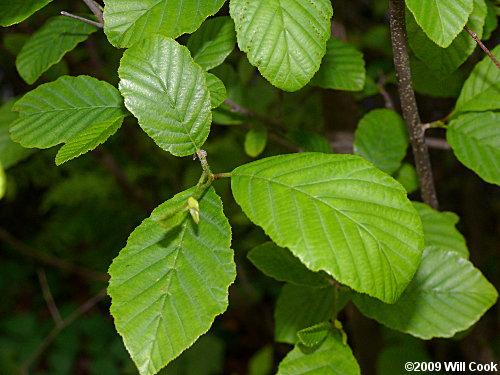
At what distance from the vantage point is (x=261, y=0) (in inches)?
25.2

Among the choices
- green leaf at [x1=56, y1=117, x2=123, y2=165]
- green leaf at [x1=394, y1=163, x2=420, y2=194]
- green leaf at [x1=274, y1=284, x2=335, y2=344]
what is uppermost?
green leaf at [x1=56, y1=117, x2=123, y2=165]

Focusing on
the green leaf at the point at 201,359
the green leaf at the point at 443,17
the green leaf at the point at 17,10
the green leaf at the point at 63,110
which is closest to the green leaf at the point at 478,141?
the green leaf at the point at 443,17

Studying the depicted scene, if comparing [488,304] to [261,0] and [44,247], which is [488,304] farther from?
[44,247]

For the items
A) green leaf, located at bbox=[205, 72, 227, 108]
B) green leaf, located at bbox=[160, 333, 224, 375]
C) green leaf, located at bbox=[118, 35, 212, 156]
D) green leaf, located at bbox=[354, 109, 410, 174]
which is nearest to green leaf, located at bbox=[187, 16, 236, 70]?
green leaf, located at bbox=[205, 72, 227, 108]

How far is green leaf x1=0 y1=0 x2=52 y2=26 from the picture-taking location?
2.42 ft

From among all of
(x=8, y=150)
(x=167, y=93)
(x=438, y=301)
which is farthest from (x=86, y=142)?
(x=438, y=301)

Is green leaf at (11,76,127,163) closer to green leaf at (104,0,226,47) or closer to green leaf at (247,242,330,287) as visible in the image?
green leaf at (104,0,226,47)

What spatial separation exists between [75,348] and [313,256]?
249 centimetres

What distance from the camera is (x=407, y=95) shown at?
827 mm

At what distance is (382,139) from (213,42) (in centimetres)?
43

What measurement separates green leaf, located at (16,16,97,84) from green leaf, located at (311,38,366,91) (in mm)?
418

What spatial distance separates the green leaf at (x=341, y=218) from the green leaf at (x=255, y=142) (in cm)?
46

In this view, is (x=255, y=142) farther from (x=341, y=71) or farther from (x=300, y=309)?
(x=300, y=309)

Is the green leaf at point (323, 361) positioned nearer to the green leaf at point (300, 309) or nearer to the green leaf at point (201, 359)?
the green leaf at point (300, 309)
